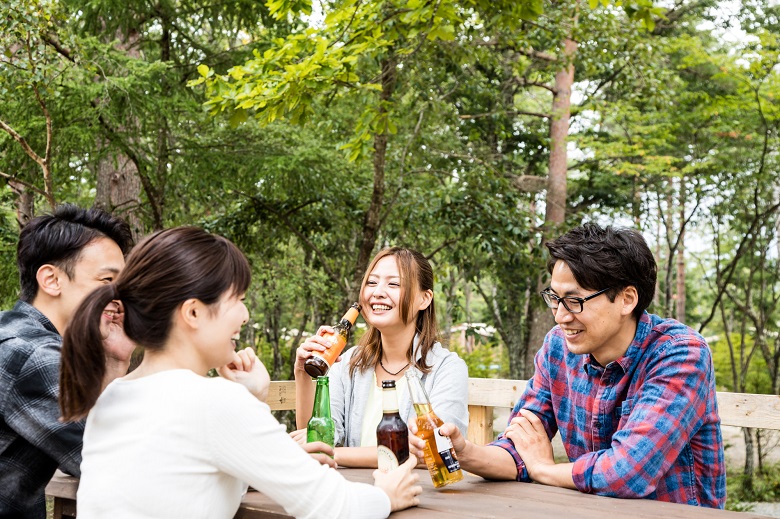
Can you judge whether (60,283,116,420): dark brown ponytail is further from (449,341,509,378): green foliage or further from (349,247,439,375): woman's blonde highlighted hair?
(449,341,509,378): green foliage

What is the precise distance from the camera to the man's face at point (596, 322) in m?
2.16

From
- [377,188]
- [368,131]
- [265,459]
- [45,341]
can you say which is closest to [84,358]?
[265,459]

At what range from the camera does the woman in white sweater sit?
1423mm

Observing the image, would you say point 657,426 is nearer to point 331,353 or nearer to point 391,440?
point 391,440

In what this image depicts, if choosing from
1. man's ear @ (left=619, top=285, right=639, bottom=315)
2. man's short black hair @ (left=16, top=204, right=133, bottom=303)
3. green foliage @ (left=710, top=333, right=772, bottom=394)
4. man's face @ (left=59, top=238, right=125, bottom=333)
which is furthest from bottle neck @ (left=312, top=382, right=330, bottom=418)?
green foliage @ (left=710, top=333, right=772, bottom=394)

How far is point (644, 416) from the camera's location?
196 cm

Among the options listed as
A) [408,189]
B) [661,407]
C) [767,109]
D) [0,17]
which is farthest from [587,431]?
[767,109]

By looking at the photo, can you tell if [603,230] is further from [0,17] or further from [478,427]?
[0,17]

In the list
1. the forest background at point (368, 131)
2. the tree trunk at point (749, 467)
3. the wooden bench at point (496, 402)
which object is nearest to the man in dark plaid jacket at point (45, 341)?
the wooden bench at point (496, 402)

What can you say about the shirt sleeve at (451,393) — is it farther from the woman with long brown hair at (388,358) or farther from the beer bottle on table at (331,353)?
the beer bottle on table at (331,353)

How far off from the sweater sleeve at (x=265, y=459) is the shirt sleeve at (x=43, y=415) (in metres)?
0.63

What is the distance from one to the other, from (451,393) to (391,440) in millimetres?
704

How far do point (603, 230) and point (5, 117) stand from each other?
13.9ft

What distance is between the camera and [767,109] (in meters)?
8.20
